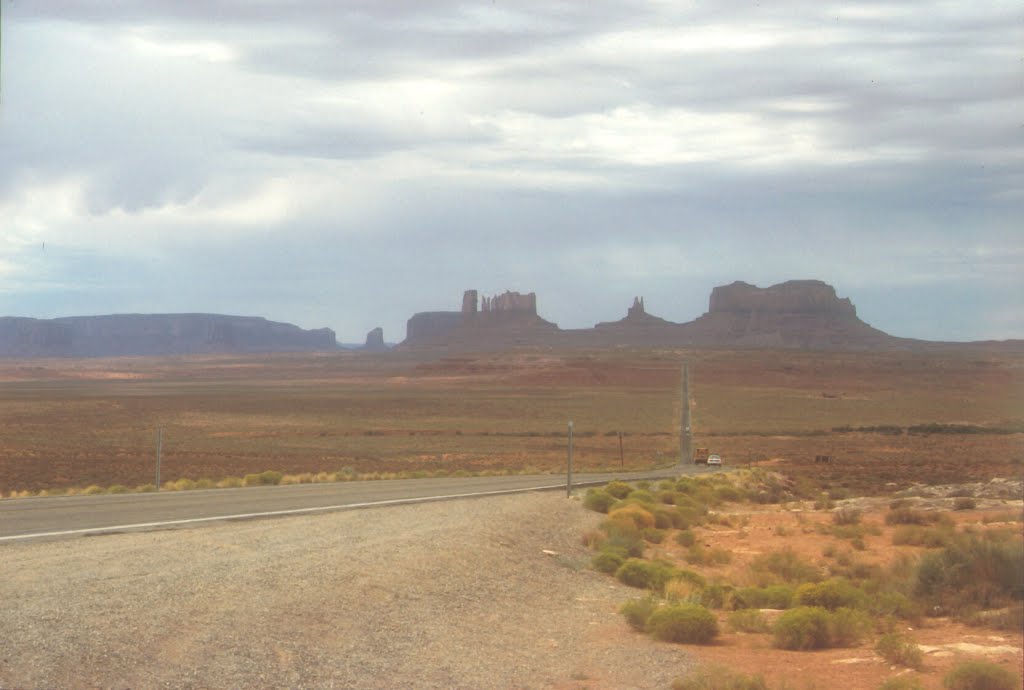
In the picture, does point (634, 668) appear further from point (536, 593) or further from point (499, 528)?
point (499, 528)

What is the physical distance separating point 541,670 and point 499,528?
24.7 feet


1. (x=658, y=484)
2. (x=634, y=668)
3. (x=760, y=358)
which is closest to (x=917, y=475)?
(x=658, y=484)

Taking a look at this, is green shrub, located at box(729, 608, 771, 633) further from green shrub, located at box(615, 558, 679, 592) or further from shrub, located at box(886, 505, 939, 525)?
shrub, located at box(886, 505, 939, 525)

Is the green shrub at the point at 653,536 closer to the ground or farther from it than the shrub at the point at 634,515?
closer to the ground

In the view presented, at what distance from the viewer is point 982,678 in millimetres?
9812

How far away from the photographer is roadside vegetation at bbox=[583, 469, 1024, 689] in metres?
12.4

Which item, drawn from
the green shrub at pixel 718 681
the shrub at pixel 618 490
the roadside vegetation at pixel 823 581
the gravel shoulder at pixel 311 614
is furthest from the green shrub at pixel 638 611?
the shrub at pixel 618 490

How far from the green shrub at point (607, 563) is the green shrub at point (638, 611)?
3.23m

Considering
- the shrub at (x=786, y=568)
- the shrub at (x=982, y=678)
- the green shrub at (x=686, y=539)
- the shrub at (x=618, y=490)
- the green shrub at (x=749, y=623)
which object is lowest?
the green shrub at (x=686, y=539)

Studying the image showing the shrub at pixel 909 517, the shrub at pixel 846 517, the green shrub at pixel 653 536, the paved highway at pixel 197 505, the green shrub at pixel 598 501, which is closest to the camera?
the paved highway at pixel 197 505

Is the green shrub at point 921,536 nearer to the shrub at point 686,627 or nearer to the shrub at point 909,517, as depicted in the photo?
the shrub at point 909,517

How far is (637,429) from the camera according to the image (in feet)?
268

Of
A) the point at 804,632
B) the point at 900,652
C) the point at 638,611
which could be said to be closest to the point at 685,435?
the point at 638,611

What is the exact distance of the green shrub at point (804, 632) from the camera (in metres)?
12.4
